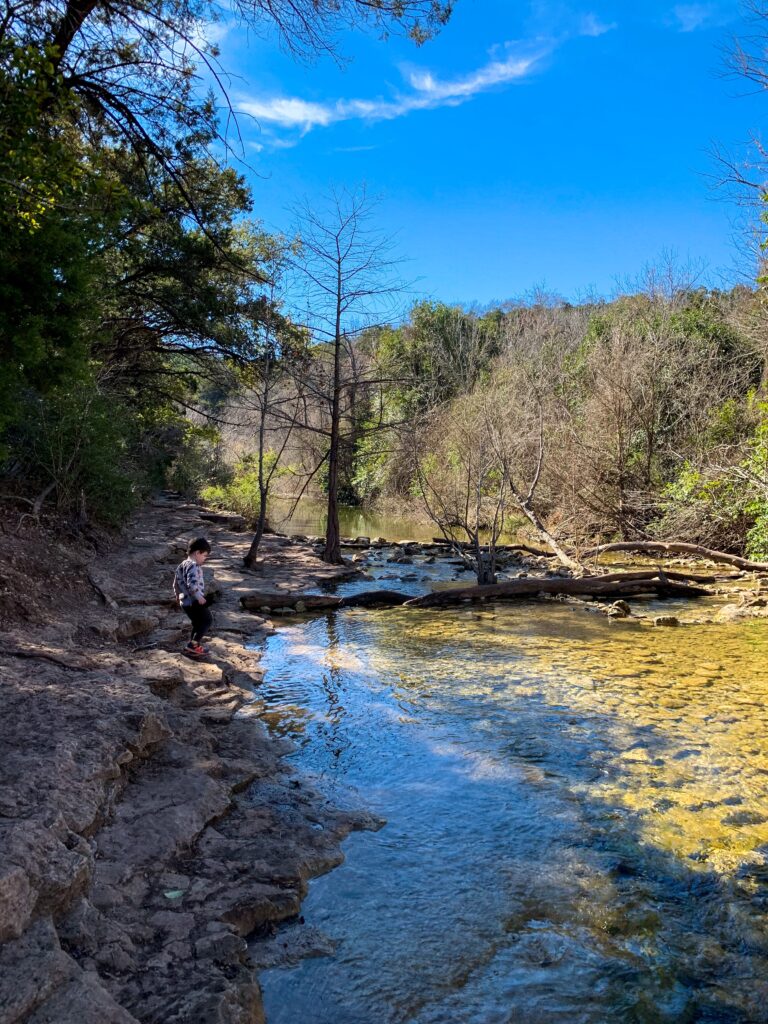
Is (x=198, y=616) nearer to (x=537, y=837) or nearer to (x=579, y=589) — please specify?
(x=537, y=837)

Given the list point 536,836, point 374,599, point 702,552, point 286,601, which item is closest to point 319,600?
point 286,601

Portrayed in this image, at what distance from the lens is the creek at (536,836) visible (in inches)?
120

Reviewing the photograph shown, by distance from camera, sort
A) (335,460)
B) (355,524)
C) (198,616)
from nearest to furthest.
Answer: (198,616) → (335,460) → (355,524)

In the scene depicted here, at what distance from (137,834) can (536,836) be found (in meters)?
2.43

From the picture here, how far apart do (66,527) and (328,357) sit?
8.03m

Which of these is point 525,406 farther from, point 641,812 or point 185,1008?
point 185,1008

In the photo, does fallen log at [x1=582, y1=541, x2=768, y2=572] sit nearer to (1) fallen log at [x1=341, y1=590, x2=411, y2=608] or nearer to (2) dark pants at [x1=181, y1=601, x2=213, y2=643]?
(1) fallen log at [x1=341, y1=590, x2=411, y2=608]

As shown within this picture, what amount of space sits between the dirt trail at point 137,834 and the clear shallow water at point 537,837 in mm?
302

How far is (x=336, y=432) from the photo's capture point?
1513 cm

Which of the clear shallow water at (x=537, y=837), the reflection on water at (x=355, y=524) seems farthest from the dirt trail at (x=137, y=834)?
the reflection on water at (x=355, y=524)

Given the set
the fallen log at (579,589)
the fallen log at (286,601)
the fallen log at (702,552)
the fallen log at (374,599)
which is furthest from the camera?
the fallen log at (702,552)

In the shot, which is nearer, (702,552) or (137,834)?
(137,834)

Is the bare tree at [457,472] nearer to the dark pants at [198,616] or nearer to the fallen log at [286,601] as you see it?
the fallen log at [286,601]

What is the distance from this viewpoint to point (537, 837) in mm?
4375
